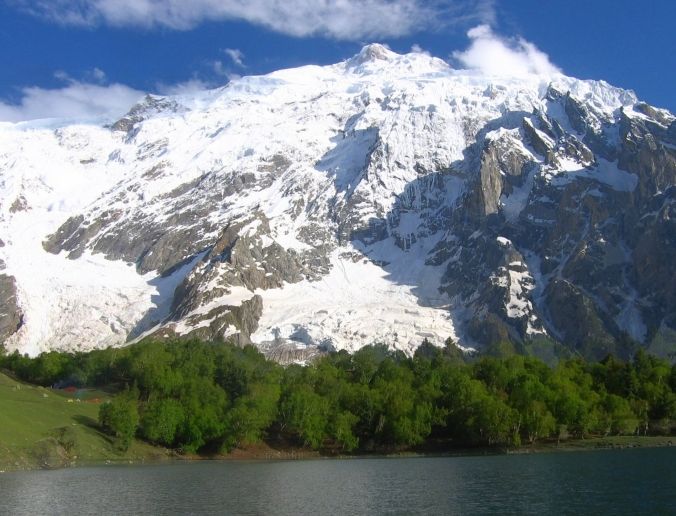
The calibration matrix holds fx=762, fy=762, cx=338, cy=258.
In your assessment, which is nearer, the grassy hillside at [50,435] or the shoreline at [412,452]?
the grassy hillside at [50,435]

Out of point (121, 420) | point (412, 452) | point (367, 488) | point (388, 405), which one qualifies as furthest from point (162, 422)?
point (367, 488)

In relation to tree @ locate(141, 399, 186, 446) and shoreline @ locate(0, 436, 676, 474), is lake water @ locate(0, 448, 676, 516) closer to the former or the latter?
shoreline @ locate(0, 436, 676, 474)

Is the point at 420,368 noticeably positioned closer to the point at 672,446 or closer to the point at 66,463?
the point at 672,446

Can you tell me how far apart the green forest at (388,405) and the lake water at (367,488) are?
2031 cm

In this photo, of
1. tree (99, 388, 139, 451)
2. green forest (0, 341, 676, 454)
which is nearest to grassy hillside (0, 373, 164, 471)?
tree (99, 388, 139, 451)

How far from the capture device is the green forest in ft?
386

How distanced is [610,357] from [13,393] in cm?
11231

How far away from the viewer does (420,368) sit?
156 m

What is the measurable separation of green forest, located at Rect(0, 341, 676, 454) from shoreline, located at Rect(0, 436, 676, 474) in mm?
1621

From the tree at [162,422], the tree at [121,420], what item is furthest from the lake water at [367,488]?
the tree at [162,422]

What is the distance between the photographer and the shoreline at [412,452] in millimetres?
111250

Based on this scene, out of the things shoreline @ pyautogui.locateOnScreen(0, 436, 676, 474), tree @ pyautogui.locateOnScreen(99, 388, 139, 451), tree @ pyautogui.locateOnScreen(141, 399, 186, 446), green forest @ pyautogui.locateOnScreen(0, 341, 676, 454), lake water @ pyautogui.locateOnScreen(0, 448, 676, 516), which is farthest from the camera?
green forest @ pyautogui.locateOnScreen(0, 341, 676, 454)

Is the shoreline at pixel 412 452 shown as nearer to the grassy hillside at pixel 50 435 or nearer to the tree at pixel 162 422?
the tree at pixel 162 422

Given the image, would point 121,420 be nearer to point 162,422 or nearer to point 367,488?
point 162,422
